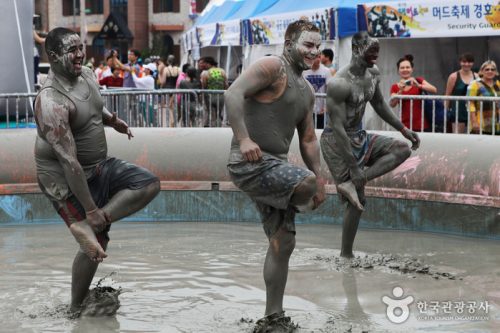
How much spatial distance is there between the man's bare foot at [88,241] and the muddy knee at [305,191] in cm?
121

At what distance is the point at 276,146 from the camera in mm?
6332

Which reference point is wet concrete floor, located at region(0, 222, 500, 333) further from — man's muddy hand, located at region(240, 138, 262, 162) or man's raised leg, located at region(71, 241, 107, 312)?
man's muddy hand, located at region(240, 138, 262, 162)

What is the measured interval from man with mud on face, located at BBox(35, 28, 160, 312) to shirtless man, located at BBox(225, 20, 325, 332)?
2.62 feet

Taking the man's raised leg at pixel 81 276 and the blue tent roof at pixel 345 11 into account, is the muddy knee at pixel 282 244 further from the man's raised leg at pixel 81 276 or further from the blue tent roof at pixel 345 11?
the blue tent roof at pixel 345 11

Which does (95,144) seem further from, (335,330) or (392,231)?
(392,231)

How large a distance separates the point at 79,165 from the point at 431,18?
33.8ft

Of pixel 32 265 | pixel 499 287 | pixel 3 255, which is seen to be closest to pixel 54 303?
pixel 32 265

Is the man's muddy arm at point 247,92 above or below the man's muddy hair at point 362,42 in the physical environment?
below

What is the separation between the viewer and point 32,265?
29.3ft

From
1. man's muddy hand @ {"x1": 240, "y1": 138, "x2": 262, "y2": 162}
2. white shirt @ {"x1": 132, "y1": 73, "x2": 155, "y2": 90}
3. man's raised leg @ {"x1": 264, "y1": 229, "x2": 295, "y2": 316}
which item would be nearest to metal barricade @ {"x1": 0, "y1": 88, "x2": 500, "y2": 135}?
white shirt @ {"x1": 132, "y1": 73, "x2": 155, "y2": 90}

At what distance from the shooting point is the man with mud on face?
633 cm

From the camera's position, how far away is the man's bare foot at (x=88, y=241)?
6324mm

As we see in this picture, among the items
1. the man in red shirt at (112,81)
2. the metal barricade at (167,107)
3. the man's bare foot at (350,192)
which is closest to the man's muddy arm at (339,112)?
the man's bare foot at (350,192)

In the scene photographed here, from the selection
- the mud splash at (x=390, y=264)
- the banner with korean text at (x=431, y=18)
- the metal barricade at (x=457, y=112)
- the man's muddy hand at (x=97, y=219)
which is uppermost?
the banner with korean text at (x=431, y=18)
